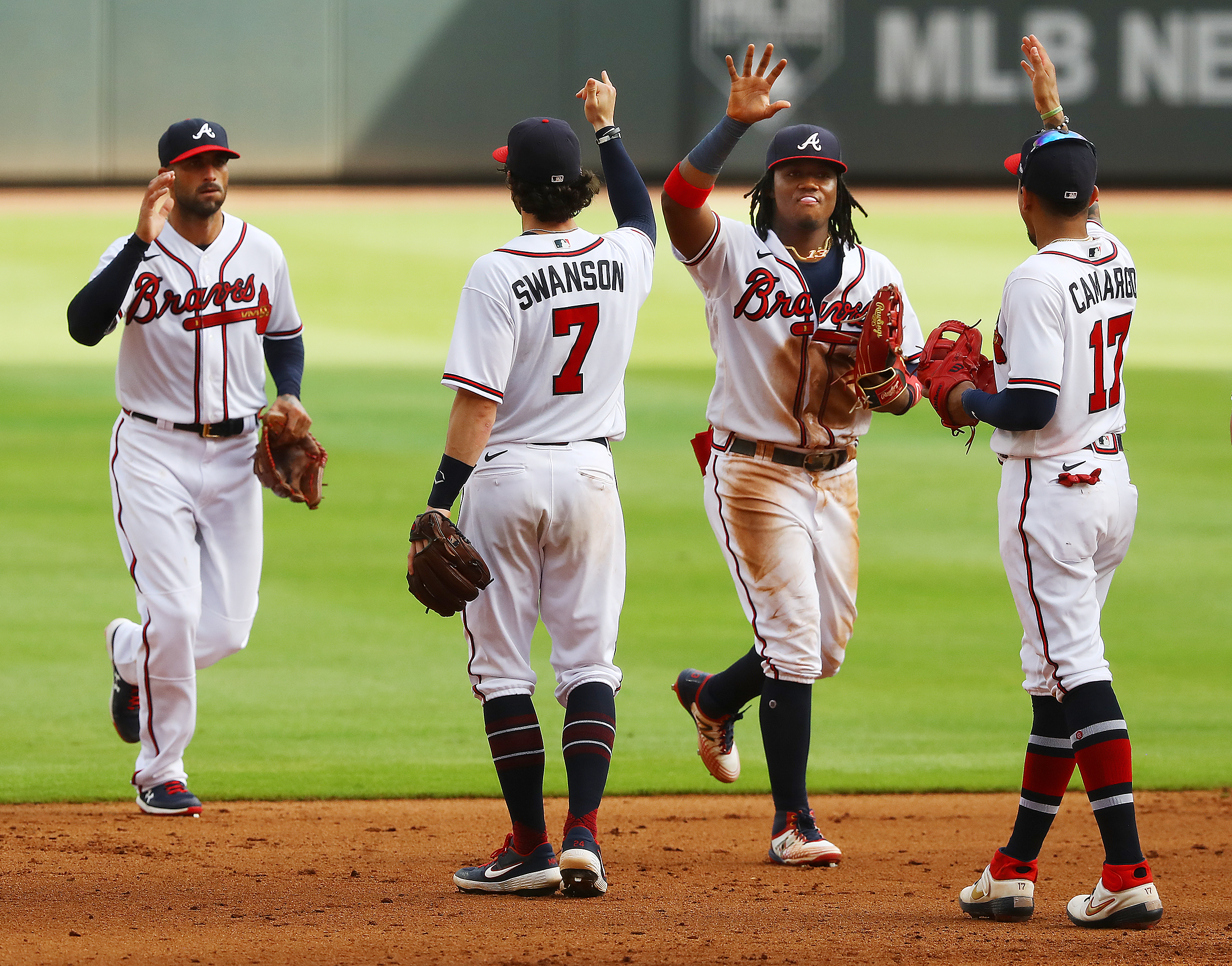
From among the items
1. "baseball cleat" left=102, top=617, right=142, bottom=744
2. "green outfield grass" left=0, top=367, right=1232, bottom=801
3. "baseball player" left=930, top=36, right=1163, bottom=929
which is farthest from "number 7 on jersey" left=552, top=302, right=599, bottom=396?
"baseball cleat" left=102, top=617, right=142, bottom=744

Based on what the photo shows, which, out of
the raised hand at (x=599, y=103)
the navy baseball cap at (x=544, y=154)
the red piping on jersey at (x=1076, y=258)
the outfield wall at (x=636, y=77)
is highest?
the outfield wall at (x=636, y=77)

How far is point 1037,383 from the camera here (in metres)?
4.07

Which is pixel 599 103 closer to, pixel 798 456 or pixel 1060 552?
pixel 798 456

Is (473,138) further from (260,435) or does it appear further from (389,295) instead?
(260,435)

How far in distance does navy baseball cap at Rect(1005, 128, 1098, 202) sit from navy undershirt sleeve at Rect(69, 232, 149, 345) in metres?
2.84

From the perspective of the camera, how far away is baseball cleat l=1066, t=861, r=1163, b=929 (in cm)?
394

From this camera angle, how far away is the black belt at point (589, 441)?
444 centimetres

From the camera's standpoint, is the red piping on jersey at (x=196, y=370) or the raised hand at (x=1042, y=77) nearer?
the raised hand at (x=1042, y=77)

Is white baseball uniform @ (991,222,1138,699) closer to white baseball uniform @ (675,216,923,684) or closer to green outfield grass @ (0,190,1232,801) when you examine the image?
white baseball uniform @ (675,216,923,684)

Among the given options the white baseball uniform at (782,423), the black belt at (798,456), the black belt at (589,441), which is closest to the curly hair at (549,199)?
the white baseball uniform at (782,423)

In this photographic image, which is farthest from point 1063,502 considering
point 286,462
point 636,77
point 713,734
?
point 636,77

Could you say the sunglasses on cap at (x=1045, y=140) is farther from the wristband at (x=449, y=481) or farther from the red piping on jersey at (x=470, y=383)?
the wristband at (x=449, y=481)

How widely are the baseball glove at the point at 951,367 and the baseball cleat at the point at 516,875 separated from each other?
161 cm

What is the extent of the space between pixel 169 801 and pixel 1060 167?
3.55 m
